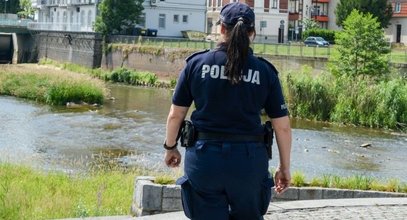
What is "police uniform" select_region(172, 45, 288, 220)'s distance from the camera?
5176mm

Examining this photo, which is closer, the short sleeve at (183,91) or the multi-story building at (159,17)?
the short sleeve at (183,91)

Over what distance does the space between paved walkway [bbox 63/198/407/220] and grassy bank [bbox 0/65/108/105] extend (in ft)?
111

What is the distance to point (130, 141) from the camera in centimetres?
2773

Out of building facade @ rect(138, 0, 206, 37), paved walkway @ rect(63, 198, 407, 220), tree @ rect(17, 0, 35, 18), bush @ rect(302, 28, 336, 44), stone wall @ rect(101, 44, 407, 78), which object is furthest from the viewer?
tree @ rect(17, 0, 35, 18)

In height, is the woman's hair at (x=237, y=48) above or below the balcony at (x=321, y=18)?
below

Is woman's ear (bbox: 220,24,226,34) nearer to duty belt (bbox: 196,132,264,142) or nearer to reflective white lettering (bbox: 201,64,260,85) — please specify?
reflective white lettering (bbox: 201,64,260,85)

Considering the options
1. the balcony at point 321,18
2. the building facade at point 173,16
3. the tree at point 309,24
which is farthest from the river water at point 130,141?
the balcony at point 321,18

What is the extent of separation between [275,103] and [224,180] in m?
0.69

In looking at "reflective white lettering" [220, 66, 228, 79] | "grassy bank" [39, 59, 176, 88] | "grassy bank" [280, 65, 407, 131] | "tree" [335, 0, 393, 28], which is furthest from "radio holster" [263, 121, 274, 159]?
"tree" [335, 0, 393, 28]

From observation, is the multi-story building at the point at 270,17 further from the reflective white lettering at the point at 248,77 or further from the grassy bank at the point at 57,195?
the reflective white lettering at the point at 248,77

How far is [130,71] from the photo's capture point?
63.0m

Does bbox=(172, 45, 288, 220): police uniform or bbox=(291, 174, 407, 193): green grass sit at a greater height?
bbox=(172, 45, 288, 220): police uniform

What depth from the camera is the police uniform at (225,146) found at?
5.18 metres

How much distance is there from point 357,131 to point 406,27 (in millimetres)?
42519
